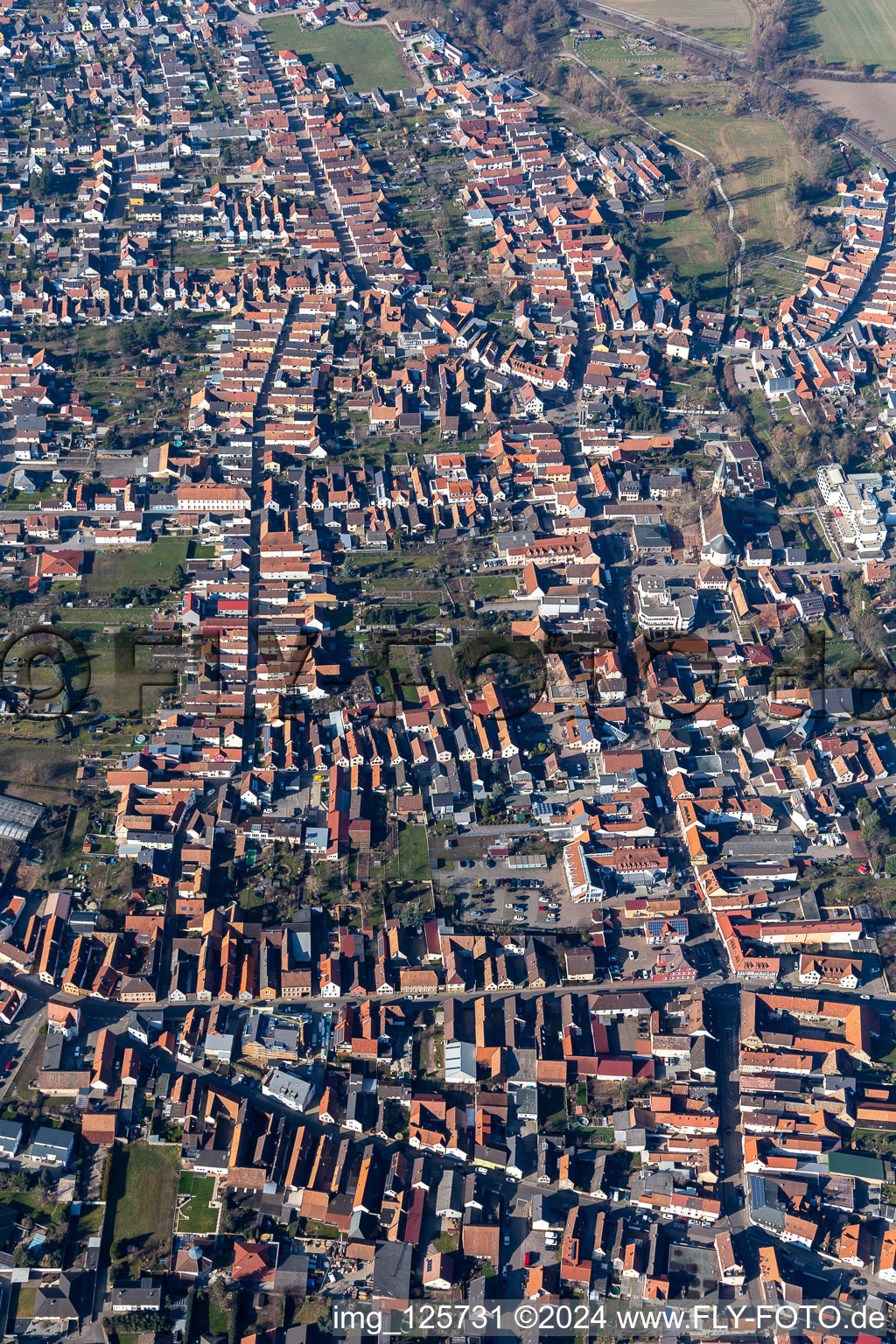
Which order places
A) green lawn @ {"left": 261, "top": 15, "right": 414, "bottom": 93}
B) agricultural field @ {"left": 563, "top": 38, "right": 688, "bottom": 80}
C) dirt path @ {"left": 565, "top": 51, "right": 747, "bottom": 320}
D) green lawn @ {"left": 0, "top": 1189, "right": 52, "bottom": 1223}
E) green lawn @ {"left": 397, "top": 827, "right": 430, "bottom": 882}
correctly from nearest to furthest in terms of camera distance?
green lawn @ {"left": 0, "top": 1189, "right": 52, "bottom": 1223} → green lawn @ {"left": 397, "top": 827, "right": 430, "bottom": 882} → dirt path @ {"left": 565, "top": 51, "right": 747, "bottom": 320} → green lawn @ {"left": 261, "top": 15, "right": 414, "bottom": 93} → agricultural field @ {"left": 563, "top": 38, "right": 688, "bottom": 80}

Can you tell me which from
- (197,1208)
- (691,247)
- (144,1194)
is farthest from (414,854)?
(691,247)

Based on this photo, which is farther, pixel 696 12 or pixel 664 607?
pixel 696 12

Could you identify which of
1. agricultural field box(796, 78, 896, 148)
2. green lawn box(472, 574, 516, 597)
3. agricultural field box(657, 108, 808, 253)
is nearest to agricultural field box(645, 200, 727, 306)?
agricultural field box(657, 108, 808, 253)

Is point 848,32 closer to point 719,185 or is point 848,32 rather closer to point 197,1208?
point 719,185

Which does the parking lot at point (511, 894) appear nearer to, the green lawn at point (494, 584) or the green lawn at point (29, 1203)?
the green lawn at point (494, 584)

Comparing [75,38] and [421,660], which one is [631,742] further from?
[75,38]

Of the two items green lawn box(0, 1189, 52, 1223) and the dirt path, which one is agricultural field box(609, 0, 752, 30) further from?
green lawn box(0, 1189, 52, 1223)
